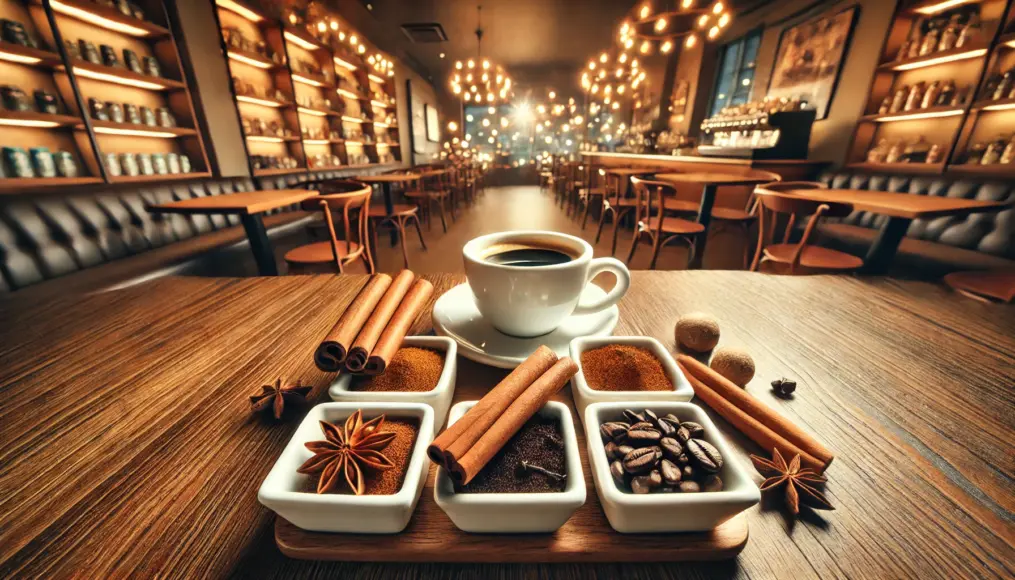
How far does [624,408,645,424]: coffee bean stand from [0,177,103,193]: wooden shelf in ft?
13.1

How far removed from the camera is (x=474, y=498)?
0.30 meters

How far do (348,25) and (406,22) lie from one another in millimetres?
1954

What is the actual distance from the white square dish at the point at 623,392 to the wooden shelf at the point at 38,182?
12.9 ft

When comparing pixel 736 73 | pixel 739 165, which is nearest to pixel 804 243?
pixel 739 165

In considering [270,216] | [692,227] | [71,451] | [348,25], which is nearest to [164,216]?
[270,216]

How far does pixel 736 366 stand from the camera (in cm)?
54

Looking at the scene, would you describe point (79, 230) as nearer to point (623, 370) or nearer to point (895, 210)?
point (623, 370)

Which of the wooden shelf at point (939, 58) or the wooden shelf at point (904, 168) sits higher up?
the wooden shelf at point (939, 58)

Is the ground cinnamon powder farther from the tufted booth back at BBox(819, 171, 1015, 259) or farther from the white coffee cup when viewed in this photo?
the tufted booth back at BBox(819, 171, 1015, 259)

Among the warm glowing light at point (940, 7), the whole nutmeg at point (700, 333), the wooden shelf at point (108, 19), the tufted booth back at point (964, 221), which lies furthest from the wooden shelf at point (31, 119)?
the warm glowing light at point (940, 7)

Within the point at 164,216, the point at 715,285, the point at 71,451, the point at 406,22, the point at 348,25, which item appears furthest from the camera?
the point at 406,22

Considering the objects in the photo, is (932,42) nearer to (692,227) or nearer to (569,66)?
(692,227)

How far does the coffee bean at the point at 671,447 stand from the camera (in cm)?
36

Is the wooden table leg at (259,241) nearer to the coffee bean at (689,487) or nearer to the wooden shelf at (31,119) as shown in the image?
the wooden shelf at (31,119)
